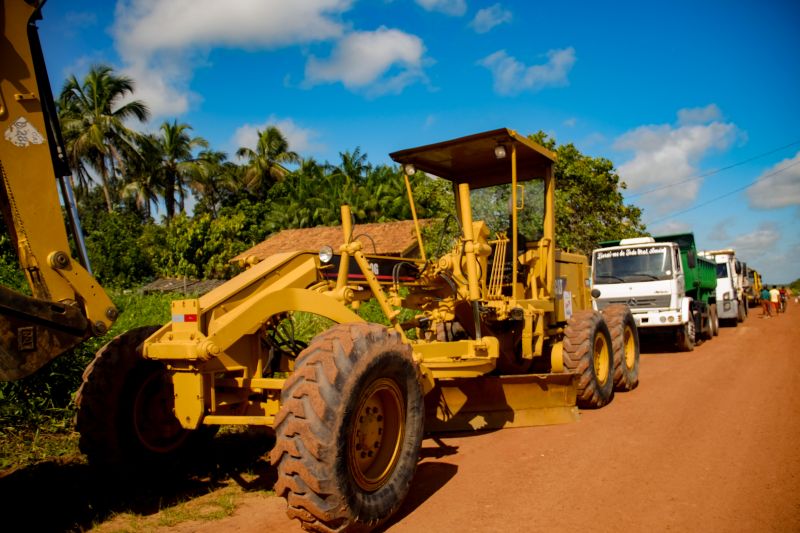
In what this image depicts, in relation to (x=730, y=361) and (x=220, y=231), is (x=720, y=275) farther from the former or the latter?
(x=220, y=231)

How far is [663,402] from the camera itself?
786 cm

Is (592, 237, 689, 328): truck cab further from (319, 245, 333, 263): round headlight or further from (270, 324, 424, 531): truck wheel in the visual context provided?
(270, 324, 424, 531): truck wheel

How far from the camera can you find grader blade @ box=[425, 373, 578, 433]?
20.1 feet

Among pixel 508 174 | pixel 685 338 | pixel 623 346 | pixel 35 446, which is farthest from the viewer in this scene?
pixel 685 338

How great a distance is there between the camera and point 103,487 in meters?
4.94

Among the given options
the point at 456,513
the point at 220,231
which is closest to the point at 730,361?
the point at 456,513

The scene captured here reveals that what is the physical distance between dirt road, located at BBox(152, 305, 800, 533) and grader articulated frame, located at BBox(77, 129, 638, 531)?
1.25 feet

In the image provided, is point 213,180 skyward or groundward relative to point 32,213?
skyward

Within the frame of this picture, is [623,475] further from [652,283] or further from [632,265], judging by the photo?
[632,265]

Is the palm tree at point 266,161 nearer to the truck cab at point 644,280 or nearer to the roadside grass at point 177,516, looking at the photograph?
the truck cab at point 644,280

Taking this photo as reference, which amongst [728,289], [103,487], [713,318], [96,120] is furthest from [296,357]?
[96,120]

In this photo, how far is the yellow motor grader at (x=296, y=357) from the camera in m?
3.56

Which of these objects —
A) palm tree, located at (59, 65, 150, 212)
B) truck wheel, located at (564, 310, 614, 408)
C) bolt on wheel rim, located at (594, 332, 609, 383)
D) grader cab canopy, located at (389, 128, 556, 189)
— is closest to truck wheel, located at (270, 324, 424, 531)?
truck wheel, located at (564, 310, 614, 408)

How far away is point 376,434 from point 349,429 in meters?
0.55
